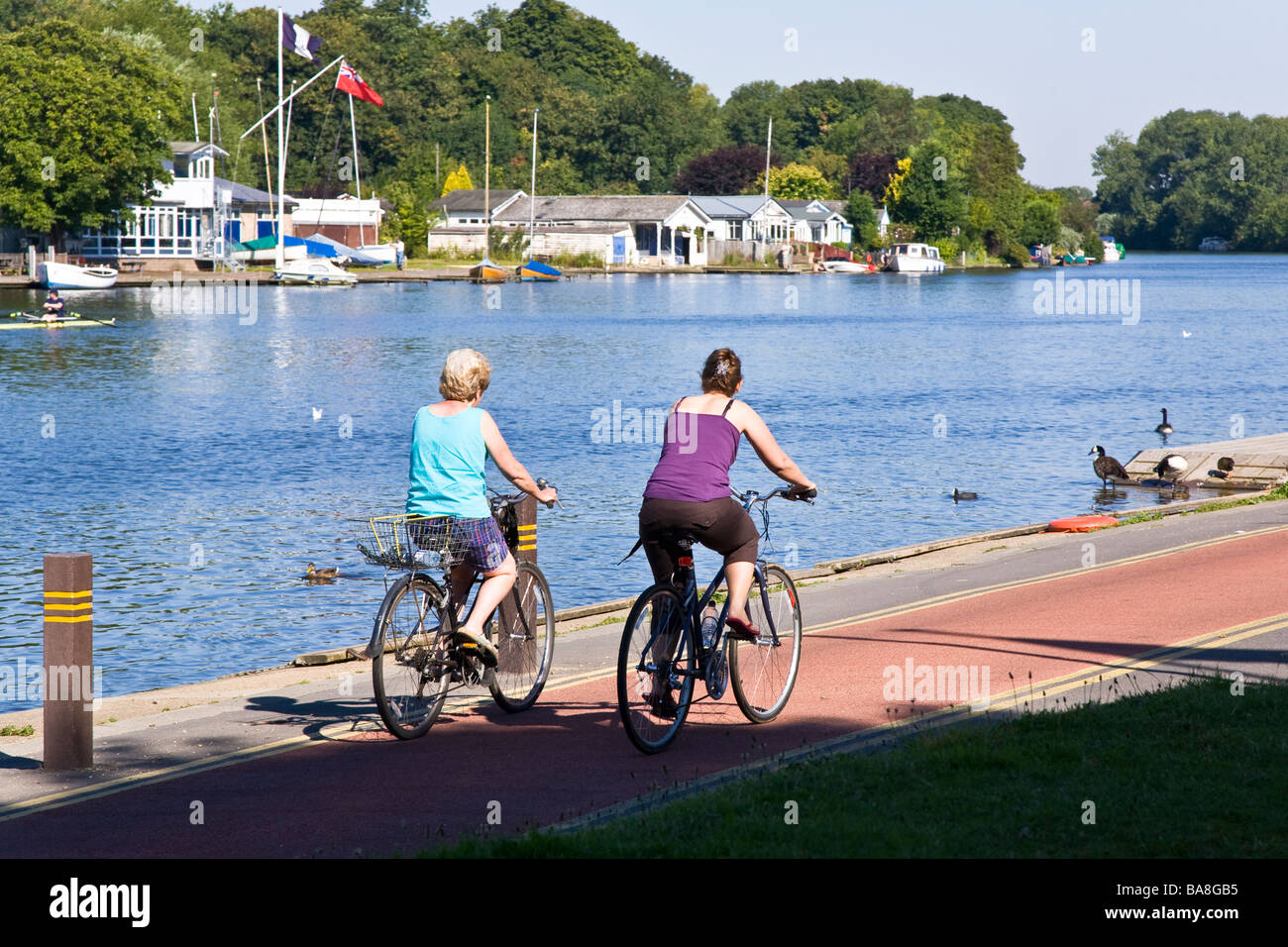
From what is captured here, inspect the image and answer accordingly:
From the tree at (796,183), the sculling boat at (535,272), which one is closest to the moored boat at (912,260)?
the tree at (796,183)

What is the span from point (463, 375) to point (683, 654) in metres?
1.90

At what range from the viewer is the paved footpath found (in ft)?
21.9

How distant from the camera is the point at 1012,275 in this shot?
145 meters

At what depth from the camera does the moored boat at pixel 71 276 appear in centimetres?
7575

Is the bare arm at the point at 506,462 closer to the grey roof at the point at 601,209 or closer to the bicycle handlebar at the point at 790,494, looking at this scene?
the bicycle handlebar at the point at 790,494

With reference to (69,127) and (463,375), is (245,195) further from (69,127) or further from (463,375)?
(463,375)

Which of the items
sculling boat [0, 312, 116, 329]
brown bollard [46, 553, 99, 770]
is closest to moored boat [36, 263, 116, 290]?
sculling boat [0, 312, 116, 329]

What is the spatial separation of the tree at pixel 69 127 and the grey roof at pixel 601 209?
46256 millimetres

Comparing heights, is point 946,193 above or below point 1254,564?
above

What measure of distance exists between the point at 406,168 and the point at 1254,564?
118874mm

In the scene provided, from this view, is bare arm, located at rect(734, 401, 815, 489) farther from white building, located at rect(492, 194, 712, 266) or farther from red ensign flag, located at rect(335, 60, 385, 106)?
white building, located at rect(492, 194, 712, 266)

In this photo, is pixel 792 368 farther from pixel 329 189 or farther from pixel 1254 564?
pixel 329 189

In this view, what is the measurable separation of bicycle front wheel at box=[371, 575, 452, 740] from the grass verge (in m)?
2.10
